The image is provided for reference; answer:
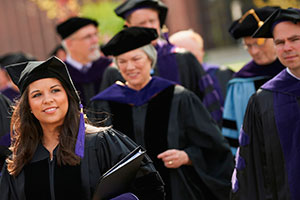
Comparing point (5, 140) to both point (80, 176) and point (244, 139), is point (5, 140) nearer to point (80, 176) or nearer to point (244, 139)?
point (80, 176)

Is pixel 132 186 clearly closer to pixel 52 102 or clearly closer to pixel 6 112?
pixel 52 102

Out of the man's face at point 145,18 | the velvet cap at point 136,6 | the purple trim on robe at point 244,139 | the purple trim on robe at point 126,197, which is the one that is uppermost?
the velvet cap at point 136,6

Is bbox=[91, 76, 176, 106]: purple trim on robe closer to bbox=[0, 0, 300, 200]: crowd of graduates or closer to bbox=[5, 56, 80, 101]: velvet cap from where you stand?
bbox=[0, 0, 300, 200]: crowd of graduates

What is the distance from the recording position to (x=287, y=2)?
945 centimetres

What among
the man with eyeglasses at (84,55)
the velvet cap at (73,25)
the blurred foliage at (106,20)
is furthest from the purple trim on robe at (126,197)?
the blurred foliage at (106,20)

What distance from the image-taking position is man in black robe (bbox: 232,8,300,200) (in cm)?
318

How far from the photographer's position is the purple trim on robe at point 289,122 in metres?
3.15

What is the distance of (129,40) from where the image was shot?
13.1ft

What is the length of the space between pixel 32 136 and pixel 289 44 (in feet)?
5.52

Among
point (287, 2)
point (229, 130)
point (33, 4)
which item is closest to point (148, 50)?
point (229, 130)

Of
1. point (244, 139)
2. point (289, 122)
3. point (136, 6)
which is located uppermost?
point (136, 6)

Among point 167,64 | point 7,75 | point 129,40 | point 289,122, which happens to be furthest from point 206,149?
point 7,75

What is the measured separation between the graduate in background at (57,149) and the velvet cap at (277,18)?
115cm

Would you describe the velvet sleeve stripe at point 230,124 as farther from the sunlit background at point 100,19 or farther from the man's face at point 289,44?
the sunlit background at point 100,19
